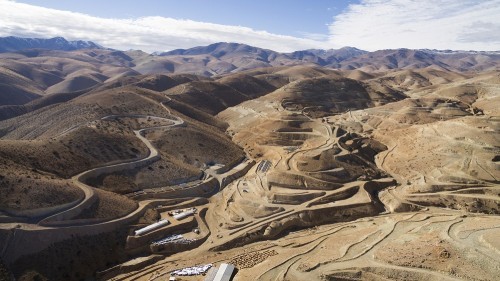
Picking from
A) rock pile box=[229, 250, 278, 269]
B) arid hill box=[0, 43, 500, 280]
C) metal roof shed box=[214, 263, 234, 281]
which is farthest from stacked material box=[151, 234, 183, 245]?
metal roof shed box=[214, 263, 234, 281]

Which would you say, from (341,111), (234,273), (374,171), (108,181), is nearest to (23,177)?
(108,181)

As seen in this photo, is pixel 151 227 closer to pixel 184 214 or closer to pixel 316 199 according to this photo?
pixel 184 214

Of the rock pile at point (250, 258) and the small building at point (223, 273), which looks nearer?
the small building at point (223, 273)

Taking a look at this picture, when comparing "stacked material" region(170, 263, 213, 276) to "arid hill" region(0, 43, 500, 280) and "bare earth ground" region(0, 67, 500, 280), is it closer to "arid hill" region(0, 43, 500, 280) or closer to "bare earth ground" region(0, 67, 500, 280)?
"arid hill" region(0, 43, 500, 280)

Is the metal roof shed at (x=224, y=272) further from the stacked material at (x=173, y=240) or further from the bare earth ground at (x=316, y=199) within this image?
the stacked material at (x=173, y=240)

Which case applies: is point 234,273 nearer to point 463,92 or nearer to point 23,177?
point 23,177

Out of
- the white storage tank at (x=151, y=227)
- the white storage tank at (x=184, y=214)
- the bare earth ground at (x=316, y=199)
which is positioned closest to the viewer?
the bare earth ground at (x=316, y=199)

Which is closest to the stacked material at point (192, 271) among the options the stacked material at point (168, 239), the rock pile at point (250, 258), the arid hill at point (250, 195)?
the arid hill at point (250, 195)

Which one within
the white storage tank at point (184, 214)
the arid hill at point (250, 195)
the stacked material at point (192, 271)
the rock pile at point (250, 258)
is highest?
the arid hill at point (250, 195)

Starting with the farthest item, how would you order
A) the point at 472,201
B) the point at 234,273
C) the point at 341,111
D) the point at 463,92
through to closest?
1. the point at 463,92
2. the point at 341,111
3. the point at 472,201
4. the point at 234,273
